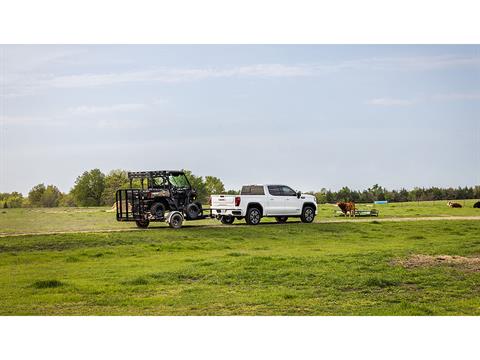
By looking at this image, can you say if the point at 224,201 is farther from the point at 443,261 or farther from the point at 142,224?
the point at 443,261

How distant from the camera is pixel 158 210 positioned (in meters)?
25.4

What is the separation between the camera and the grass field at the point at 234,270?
13844 mm

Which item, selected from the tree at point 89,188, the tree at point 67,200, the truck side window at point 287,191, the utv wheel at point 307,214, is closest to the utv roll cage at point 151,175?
the tree at point 89,188

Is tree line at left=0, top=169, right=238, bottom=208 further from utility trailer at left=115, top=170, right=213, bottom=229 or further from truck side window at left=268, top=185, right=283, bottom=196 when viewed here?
truck side window at left=268, top=185, right=283, bottom=196

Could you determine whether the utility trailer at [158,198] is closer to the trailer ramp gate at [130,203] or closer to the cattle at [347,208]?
the trailer ramp gate at [130,203]

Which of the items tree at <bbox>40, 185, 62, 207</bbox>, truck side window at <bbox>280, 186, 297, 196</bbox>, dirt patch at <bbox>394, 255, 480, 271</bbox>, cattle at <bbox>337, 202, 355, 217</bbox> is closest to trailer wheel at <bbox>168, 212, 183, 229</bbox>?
tree at <bbox>40, 185, 62, 207</bbox>

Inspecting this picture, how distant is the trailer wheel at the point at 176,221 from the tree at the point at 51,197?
4.28 meters

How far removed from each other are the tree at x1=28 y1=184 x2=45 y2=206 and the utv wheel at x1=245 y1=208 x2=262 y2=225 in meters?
8.01

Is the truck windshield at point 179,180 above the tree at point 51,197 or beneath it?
above

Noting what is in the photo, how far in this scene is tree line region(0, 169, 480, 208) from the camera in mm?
20922

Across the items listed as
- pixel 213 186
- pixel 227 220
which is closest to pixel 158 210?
pixel 213 186

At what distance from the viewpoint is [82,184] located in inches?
890
